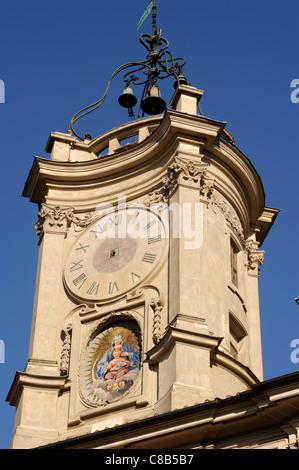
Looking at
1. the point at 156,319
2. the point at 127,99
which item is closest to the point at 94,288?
the point at 156,319

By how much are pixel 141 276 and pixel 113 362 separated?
2171 millimetres

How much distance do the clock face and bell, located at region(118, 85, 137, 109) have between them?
199 inches

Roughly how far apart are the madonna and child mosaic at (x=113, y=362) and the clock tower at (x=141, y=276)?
28mm

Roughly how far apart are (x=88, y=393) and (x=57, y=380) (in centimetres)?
82

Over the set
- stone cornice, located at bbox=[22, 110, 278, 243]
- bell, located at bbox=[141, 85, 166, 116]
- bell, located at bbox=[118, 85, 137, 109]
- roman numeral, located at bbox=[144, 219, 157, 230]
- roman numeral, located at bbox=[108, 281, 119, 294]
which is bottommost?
roman numeral, located at bbox=[108, 281, 119, 294]

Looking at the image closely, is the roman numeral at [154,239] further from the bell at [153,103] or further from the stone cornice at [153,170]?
the bell at [153,103]

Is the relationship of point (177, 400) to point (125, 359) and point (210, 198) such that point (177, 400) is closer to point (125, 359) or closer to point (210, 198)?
point (125, 359)

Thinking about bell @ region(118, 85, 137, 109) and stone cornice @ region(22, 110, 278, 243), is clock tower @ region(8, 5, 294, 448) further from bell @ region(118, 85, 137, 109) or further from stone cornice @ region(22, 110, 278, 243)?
bell @ region(118, 85, 137, 109)

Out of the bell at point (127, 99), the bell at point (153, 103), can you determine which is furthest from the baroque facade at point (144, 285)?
the bell at point (127, 99)

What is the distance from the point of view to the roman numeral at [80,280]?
103 feet

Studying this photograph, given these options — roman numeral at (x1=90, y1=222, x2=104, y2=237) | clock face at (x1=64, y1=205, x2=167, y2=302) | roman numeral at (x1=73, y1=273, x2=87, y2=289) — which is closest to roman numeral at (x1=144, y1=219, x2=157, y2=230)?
clock face at (x1=64, y1=205, x2=167, y2=302)

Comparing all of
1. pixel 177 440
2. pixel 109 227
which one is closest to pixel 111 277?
pixel 109 227

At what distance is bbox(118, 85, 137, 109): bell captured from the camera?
36.5 meters
